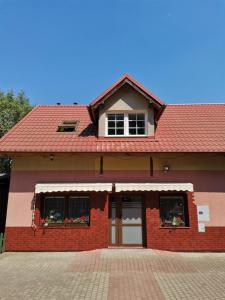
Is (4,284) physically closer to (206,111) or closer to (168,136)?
(168,136)

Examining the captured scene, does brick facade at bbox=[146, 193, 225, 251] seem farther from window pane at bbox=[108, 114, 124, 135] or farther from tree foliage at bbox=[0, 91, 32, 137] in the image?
tree foliage at bbox=[0, 91, 32, 137]

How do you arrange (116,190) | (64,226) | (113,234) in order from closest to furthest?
(116,190), (64,226), (113,234)

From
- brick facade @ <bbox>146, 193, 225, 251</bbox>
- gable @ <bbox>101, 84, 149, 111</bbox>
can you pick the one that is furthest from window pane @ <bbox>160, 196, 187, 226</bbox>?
gable @ <bbox>101, 84, 149, 111</bbox>

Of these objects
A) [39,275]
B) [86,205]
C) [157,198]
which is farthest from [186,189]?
[39,275]

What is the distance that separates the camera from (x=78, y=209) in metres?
13.0

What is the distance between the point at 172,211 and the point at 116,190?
10.0 ft

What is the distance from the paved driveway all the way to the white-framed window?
592 cm

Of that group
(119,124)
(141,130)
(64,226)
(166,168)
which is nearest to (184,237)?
(166,168)

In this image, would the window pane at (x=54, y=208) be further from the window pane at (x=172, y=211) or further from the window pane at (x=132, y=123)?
the window pane at (x=132, y=123)

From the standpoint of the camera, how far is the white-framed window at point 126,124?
14.4m

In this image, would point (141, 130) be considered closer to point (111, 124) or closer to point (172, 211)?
point (111, 124)

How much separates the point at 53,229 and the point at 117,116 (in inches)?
263

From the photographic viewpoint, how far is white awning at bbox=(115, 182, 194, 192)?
40.5 feet

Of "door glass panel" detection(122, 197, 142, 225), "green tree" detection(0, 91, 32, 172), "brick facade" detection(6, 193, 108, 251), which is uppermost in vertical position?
"green tree" detection(0, 91, 32, 172)
